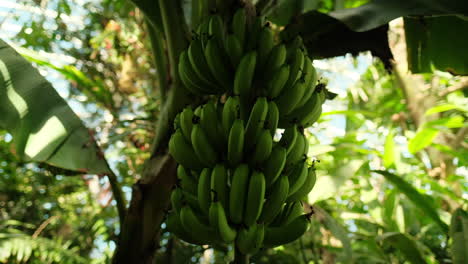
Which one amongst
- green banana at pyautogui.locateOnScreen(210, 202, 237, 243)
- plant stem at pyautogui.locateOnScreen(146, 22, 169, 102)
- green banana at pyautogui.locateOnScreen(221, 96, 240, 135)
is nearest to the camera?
green banana at pyautogui.locateOnScreen(210, 202, 237, 243)

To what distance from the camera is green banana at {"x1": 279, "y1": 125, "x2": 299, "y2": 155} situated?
32.2 inches

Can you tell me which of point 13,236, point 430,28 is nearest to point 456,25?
point 430,28

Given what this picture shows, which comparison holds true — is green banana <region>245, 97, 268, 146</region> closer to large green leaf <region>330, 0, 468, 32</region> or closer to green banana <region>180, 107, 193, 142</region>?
green banana <region>180, 107, 193, 142</region>

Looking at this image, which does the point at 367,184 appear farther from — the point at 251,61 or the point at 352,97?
the point at 352,97

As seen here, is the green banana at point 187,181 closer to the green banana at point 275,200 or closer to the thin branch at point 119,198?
the green banana at point 275,200

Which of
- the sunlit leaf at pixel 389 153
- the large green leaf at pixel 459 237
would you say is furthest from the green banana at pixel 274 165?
the sunlit leaf at pixel 389 153

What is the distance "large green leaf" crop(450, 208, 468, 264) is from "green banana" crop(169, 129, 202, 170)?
0.83 metres

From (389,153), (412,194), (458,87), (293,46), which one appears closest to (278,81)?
(293,46)

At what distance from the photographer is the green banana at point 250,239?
699 millimetres

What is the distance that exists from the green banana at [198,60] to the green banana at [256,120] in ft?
0.70

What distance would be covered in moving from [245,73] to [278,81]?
0.28 ft

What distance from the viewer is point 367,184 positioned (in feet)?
7.22

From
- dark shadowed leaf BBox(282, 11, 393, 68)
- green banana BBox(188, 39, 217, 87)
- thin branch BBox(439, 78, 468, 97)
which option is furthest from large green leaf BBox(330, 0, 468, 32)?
thin branch BBox(439, 78, 468, 97)

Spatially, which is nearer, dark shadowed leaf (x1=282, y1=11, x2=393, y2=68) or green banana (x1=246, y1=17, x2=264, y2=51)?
green banana (x1=246, y1=17, x2=264, y2=51)
